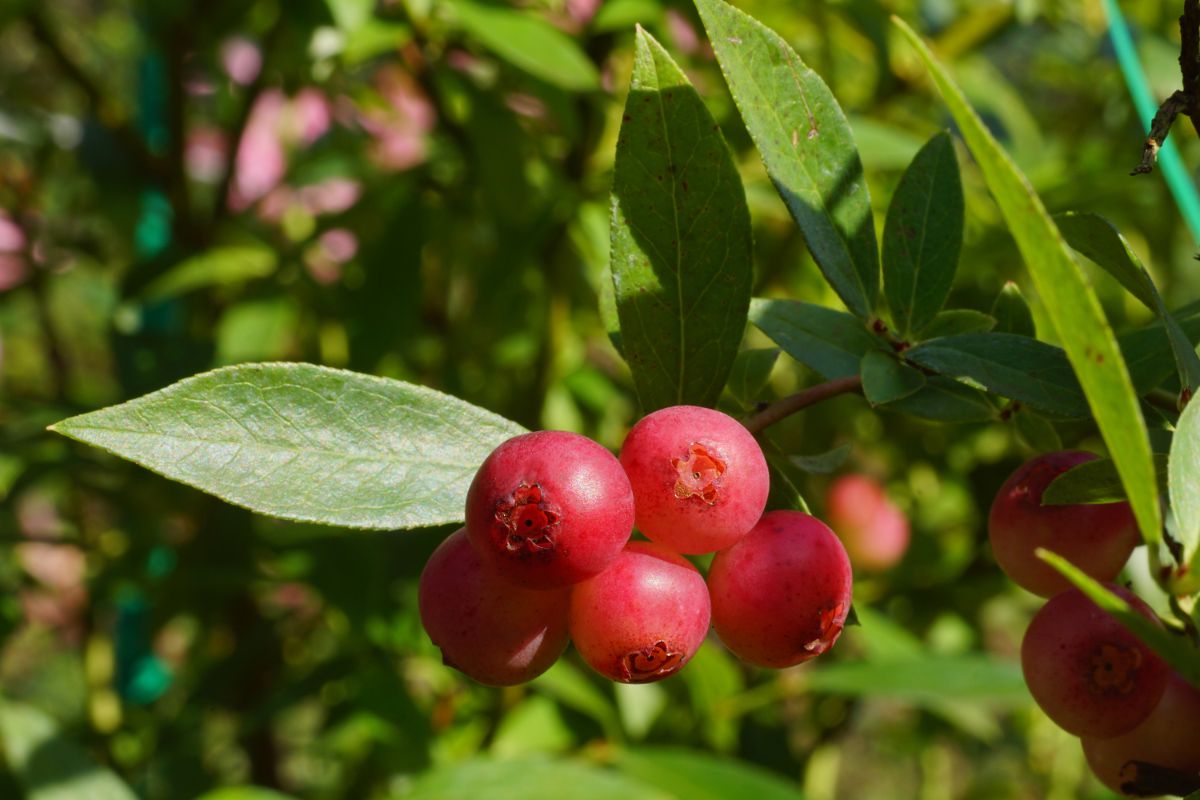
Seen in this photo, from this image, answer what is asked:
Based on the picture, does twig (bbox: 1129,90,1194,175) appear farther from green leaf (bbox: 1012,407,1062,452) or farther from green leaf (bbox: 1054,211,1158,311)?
green leaf (bbox: 1012,407,1062,452)

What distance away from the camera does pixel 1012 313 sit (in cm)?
55

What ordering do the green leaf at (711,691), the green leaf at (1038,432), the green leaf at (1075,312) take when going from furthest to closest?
the green leaf at (711,691), the green leaf at (1038,432), the green leaf at (1075,312)

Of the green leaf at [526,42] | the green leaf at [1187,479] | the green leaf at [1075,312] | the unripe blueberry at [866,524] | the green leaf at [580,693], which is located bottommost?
the unripe blueberry at [866,524]

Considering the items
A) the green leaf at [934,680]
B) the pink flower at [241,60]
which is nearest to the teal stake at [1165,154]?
the green leaf at [934,680]

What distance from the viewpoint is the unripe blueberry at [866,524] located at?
1489 mm

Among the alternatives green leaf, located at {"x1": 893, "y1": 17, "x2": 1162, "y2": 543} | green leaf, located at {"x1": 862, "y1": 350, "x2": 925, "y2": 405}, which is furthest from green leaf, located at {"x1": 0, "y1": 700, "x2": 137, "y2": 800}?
green leaf, located at {"x1": 893, "y1": 17, "x2": 1162, "y2": 543}

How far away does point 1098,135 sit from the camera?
1.75m

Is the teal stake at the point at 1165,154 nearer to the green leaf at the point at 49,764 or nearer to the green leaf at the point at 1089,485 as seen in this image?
the green leaf at the point at 1089,485

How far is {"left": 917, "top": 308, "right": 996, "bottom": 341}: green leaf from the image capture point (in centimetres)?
51

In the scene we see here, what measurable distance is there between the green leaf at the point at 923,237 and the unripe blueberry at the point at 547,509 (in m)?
0.18

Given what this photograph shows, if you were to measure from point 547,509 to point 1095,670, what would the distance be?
0.65ft

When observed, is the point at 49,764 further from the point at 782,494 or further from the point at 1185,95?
the point at 1185,95

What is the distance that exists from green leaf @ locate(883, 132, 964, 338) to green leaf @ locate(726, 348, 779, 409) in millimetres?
56

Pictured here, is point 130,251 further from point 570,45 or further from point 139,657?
point 570,45
